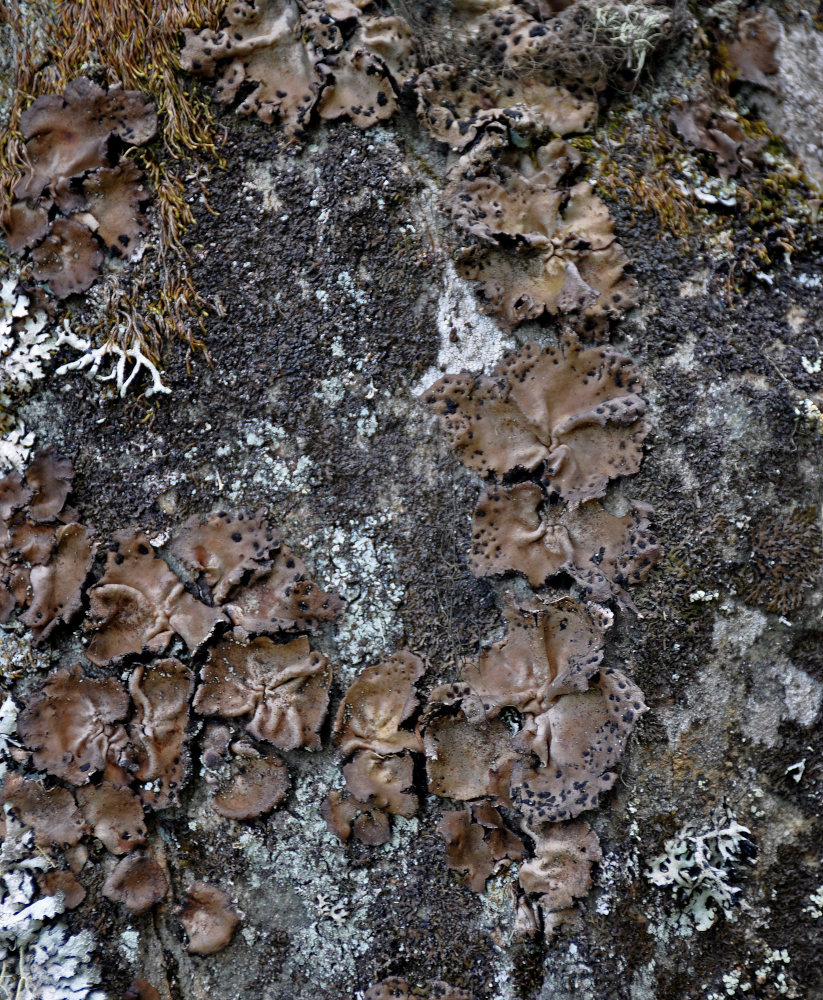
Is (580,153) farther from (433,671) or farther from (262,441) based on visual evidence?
(433,671)

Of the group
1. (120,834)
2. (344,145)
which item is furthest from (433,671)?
(344,145)

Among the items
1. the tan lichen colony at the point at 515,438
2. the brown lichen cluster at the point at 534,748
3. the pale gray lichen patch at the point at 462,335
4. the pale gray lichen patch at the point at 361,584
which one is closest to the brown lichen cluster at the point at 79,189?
the tan lichen colony at the point at 515,438

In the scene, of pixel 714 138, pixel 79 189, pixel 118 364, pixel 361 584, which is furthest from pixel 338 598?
pixel 714 138

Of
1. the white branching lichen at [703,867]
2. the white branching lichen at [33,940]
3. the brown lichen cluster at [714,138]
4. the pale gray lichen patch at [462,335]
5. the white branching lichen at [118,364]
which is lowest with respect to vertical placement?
the white branching lichen at [33,940]

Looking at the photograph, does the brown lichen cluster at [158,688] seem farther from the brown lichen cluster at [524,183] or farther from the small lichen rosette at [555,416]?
the brown lichen cluster at [524,183]

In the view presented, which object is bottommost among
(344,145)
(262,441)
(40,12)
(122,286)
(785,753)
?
(785,753)
